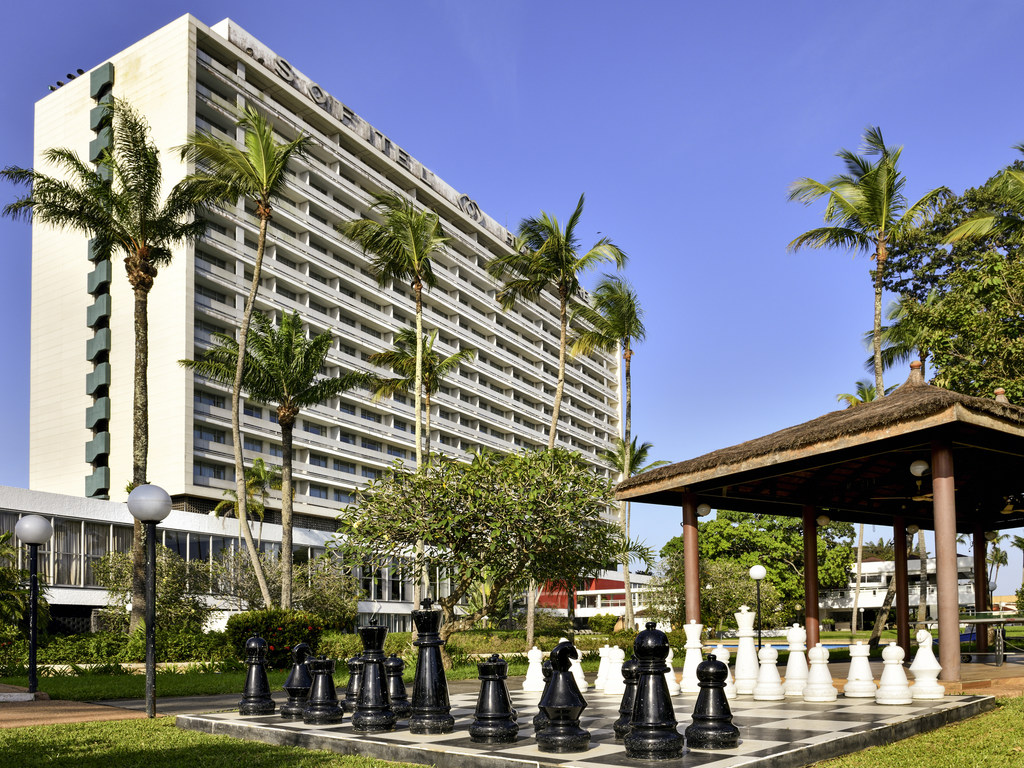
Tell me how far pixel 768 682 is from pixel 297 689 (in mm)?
4943

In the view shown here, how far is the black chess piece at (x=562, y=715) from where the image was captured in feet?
22.1

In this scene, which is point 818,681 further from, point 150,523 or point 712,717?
point 150,523

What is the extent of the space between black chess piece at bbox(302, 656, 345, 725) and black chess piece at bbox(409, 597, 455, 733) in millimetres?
950

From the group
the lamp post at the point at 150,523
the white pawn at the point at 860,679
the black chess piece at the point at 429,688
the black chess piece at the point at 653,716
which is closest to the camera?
the black chess piece at the point at 653,716

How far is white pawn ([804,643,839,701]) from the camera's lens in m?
9.84

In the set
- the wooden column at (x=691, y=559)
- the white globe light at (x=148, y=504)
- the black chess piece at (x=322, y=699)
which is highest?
the white globe light at (x=148, y=504)

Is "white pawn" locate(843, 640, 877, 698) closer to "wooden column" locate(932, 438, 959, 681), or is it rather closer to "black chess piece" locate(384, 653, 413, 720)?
"wooden column" locate(932, 438, 959, 681)

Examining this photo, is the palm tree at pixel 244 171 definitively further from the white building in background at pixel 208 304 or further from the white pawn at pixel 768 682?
the white pawn at pixel 768 682

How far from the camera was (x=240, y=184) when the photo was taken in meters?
28.7

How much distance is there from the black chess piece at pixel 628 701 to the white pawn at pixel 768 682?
2.36m

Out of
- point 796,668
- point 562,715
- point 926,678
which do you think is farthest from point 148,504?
point 926,678

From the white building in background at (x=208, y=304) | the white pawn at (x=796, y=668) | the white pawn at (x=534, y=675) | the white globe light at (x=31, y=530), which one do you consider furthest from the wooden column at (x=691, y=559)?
the white building in background at (x=208, y=304)

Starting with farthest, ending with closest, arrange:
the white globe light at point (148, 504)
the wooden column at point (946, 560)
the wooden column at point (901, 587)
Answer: the wooden column at point (901, 587) → the white globe light at point (148, 504) → the wooden column at point (946, 560)

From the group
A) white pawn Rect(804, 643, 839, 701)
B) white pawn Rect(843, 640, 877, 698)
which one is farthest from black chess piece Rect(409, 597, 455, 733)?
white pawn Rect(843, 640, 877, 698)
